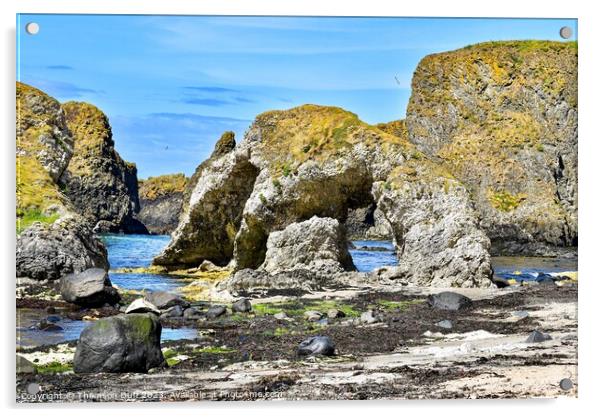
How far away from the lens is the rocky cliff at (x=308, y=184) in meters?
20.7

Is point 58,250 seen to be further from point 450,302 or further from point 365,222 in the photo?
point 365,222

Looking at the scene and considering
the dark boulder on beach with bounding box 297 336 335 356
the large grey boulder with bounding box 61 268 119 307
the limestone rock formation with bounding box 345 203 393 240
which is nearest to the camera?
the dark boulder on beach with bounding box 297 336 335 356

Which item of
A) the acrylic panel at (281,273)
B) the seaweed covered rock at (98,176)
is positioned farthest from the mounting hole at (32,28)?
the seaweed covered rock at (98,176)

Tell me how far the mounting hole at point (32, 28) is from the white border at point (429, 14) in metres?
0.19

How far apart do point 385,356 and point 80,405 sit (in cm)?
439

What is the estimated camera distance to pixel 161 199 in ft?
62.8

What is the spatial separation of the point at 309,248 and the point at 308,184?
1.84 metres

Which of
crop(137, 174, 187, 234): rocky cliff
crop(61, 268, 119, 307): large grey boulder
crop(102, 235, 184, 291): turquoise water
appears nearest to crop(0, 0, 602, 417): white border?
crop(61, 268, 119, 307): large grey boulder

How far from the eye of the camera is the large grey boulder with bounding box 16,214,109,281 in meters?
13.9

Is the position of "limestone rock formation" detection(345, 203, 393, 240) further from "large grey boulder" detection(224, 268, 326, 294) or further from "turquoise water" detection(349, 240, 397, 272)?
"large grey boulder" detection(224, 268, 326, 294)

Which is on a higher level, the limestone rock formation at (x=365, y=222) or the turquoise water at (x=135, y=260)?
the limestone rock formation at (x=365, y=222)

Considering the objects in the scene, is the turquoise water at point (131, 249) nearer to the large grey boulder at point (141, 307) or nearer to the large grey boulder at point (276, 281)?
the large grey boulder at point (276, 281)

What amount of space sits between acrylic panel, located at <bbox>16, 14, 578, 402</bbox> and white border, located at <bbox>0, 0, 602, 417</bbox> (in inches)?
6.2

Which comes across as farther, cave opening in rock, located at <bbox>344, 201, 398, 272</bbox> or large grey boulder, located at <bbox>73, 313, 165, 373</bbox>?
cave opening in rock, located at <bbox>344, 201, 398, 272</bbox>
